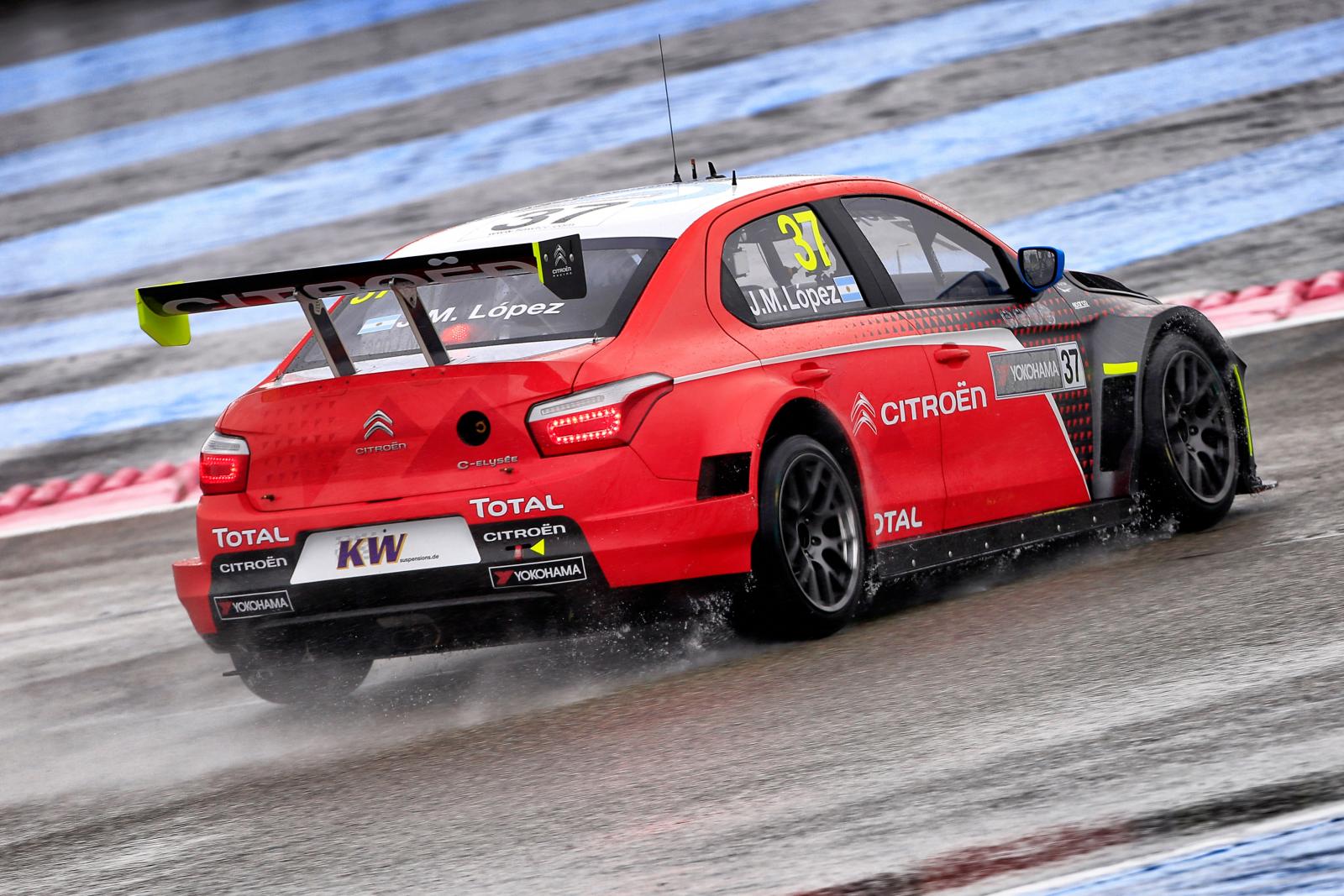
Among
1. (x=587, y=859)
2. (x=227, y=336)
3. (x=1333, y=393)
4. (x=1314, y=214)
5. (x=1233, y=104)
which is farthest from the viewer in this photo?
(x=1233, y=104)

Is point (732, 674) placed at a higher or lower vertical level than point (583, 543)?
lower

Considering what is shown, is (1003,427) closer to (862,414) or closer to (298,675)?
(862,414)

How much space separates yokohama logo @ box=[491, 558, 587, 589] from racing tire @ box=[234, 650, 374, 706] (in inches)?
24.3

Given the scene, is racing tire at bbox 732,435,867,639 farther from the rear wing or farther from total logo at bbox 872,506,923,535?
the rear wing

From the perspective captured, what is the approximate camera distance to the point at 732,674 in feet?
18.7

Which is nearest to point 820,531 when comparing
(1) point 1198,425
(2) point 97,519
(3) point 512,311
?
(3) point 512,311

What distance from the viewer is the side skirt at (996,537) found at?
249 inches

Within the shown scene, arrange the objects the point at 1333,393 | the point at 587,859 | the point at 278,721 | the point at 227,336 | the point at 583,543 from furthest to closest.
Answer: the point at 227,336 < the point at 1333,393 < the point at 278,721 < the point at 583,543 < the point at 587,859

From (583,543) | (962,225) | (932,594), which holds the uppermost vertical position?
(962,225)

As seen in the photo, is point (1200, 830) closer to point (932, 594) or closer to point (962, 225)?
point (932, 594)

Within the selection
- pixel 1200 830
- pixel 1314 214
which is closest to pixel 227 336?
pixel 1314 214

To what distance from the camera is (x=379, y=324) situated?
6184 mm

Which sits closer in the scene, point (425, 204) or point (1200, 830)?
point (1200, 830)

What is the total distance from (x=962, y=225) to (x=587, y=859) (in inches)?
152
